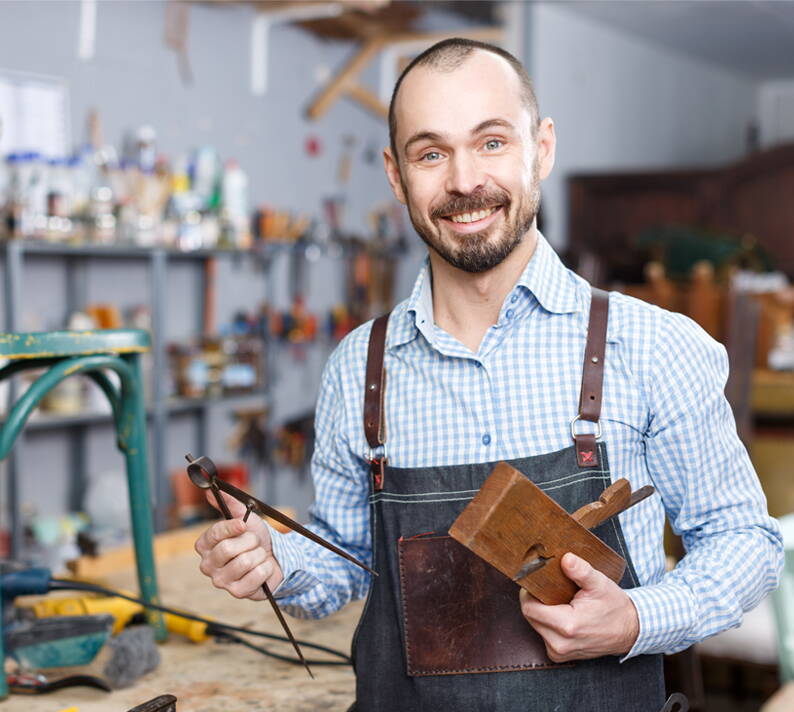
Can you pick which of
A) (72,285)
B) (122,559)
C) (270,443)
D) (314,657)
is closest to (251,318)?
(270,443)

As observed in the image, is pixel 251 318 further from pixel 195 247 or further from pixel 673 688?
pixel 673 688

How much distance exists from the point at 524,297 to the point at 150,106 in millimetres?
3632

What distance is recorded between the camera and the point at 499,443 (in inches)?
53.7

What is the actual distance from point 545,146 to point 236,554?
0.73 metres

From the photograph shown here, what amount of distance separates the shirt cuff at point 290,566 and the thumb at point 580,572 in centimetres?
40

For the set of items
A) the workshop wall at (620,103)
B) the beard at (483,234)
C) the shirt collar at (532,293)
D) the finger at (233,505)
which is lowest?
the finger at (233,505)

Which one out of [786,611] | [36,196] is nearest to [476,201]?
[786,611]

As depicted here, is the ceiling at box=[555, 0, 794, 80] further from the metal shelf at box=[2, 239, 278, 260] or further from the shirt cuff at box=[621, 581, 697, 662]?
the shirt cuff at box=[621, 581, 697, 662]

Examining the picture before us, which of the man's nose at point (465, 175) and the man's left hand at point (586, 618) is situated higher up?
the man's nose at point (465, 175)

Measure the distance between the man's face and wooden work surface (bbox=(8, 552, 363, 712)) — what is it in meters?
0.70

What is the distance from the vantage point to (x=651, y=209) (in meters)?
6.77

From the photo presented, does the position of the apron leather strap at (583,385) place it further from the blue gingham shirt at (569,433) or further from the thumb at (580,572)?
the thumb at (580,572)

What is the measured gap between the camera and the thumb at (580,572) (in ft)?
3.69

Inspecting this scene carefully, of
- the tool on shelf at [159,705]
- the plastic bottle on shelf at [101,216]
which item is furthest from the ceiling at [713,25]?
the tool on shelf at [159,705]
